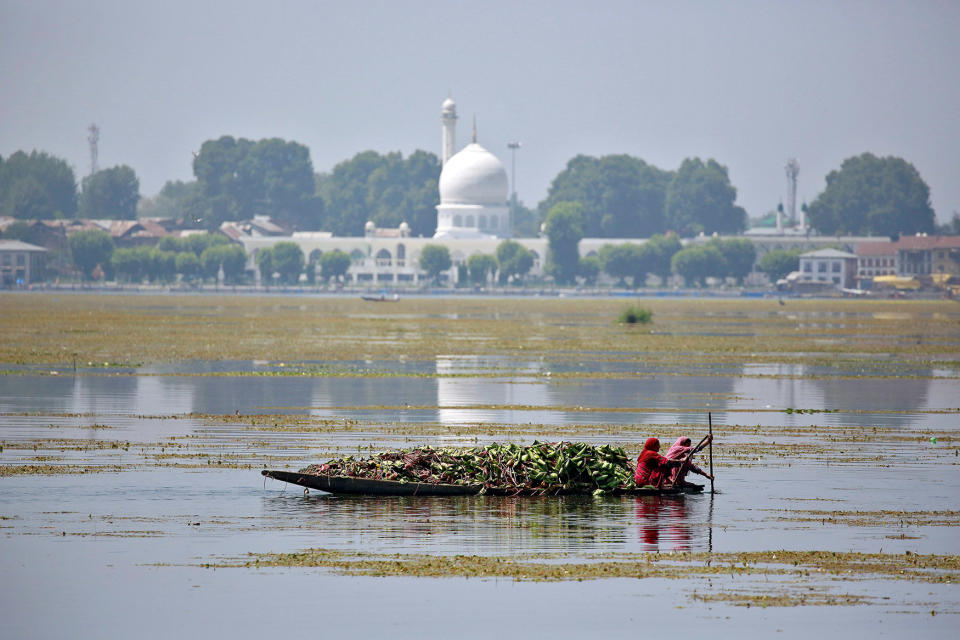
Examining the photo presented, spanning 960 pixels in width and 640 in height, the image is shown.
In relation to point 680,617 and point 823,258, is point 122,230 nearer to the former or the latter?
point 823,258

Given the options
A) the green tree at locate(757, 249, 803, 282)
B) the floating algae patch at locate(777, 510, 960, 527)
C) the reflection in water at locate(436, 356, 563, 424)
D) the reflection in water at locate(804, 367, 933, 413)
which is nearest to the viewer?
the floating algae patch at locate(777, 510, 960, 527)

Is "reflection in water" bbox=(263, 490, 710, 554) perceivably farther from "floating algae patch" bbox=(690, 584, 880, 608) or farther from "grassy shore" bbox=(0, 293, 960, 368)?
"grassy shore" bbox=(0, 293, 960, 368)

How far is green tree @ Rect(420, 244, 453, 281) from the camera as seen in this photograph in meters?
181

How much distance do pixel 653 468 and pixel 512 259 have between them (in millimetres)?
159463

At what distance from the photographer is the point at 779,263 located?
179m

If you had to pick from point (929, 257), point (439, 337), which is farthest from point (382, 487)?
point (929, 257)

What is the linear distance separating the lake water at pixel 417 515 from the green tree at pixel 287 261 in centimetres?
14897

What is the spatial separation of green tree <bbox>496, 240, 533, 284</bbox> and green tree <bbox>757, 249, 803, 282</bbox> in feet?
88.0

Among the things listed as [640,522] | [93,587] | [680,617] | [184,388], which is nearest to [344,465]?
[640,522]

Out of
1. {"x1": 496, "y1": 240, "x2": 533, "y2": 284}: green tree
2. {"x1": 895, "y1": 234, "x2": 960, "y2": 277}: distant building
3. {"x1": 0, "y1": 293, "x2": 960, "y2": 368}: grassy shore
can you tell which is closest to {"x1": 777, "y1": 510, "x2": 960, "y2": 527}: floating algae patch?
{"x1": 0, "y1": 293, "x2": 960, "y2": 368}: grassy shore

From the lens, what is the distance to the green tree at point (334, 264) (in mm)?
184375

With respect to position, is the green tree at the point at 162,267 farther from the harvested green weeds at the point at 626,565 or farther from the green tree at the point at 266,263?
the harvested green weeds at the point at 626,565

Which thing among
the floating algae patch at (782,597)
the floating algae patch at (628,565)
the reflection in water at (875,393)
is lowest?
the floating algae patch at (782,597)

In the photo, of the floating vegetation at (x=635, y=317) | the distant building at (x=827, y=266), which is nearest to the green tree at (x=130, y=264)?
the distant building at (x=827, y=266)
